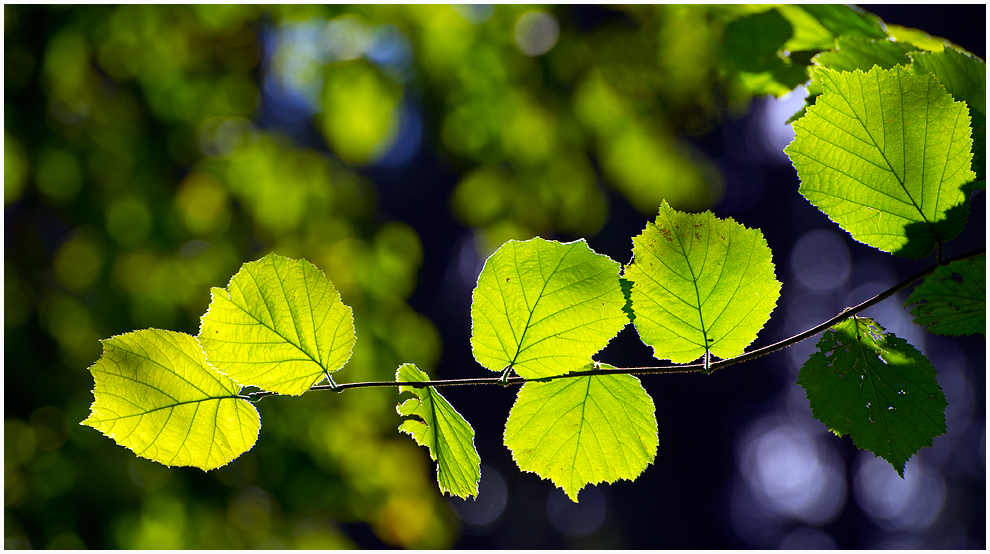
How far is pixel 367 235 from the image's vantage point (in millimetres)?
2416

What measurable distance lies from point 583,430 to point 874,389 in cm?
20

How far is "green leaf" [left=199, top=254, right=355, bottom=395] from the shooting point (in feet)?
1.24

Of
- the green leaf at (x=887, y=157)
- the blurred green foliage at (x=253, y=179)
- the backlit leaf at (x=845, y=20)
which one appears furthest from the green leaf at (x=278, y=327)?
the blurred green foliage at (x=253, y=179)

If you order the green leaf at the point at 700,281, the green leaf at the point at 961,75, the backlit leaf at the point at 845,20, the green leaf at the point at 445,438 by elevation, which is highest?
the backlit leaf at the point at 845,20

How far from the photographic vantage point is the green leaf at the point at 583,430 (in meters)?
0.41

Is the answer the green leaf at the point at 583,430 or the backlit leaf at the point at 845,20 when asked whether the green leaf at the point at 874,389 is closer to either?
the green leaf at the point at 583,430

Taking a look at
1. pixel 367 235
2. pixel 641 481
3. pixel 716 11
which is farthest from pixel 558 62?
pixel 641 481

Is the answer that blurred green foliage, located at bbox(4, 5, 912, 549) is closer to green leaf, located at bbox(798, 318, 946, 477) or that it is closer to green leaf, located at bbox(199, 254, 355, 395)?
green leaf, located at bbox(798, 318, 946, 477)

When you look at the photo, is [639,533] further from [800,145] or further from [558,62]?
[800,145]

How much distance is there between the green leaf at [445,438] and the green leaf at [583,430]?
0.03 meters

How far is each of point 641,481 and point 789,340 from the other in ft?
23.6

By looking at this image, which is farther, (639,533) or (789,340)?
(639,533)

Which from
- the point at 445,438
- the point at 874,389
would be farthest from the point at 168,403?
the point at 874,389

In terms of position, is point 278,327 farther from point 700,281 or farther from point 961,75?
point 961,75
